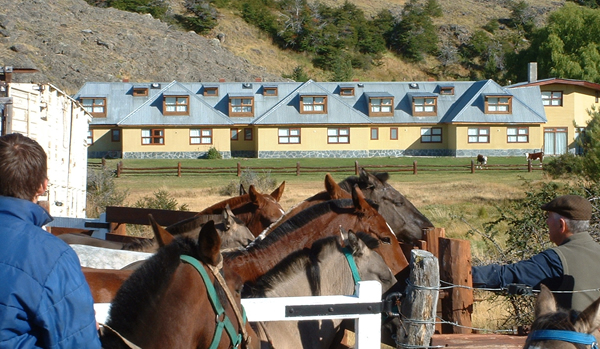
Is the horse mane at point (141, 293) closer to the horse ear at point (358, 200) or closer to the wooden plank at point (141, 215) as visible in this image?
the horse ear at point (358, 200)

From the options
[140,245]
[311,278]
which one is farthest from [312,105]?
[311,278]

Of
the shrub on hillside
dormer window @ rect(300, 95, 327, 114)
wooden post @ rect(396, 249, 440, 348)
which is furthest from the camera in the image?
dormer window @ rect(300, 95, 327, 114)

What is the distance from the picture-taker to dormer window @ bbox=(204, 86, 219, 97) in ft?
181

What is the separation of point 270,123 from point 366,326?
48415 mm

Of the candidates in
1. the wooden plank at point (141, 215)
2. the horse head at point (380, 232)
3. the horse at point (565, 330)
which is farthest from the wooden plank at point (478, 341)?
the wooden plank at point (141, 215)

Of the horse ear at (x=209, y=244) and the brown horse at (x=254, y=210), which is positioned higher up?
the horse ear at (x=209, y=244)

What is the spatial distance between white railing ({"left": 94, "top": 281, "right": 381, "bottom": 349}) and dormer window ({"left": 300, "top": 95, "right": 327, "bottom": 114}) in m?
49.6

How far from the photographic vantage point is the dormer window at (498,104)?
5356 cm

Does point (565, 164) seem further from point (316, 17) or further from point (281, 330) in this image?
point (316, 17)

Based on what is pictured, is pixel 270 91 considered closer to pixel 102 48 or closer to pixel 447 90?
pixel 447 90

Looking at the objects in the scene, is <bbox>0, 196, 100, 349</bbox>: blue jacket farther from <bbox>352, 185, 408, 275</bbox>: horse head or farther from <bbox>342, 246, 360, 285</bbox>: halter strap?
<bbox>352, 185, 408, 275</bbox>: horse head

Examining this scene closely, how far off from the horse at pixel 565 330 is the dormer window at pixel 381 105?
172 ft

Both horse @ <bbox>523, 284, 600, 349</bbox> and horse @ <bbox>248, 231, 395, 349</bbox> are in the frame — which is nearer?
horse @ <bbox>523, 284, 600, 349</bbox>

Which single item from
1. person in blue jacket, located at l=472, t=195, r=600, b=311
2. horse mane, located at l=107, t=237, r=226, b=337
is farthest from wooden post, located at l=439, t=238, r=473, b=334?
horse mane, located at l=107, t=237, r=226, b=337
